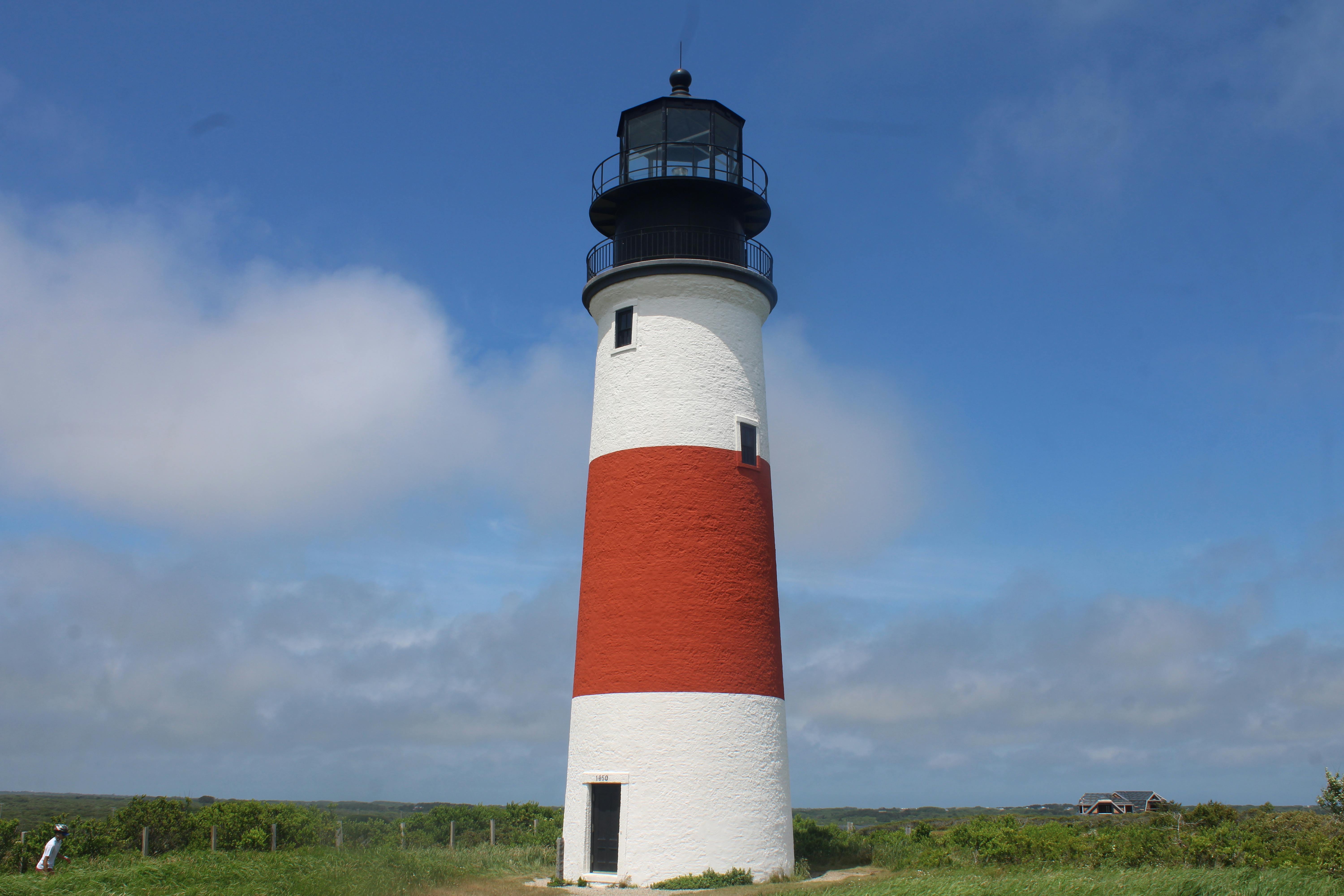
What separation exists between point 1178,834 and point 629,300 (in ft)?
46.8

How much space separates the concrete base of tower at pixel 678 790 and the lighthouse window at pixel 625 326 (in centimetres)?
680

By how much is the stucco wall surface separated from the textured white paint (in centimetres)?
42

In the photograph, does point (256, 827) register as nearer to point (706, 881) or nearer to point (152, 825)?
point (152, 825)

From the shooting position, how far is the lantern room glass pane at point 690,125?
69.3ft

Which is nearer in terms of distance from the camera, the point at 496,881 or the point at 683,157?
the point at 496,881

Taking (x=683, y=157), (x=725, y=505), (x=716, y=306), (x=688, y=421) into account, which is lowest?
(x=725, y=505)

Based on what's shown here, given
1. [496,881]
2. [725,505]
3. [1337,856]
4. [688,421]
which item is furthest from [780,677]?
[1337,856]

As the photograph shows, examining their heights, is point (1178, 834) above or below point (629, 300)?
below

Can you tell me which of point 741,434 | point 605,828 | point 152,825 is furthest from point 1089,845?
point 152,825

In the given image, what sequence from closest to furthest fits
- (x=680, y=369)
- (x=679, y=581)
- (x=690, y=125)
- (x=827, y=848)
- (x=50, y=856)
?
(x=679, y=581), (x=50, y=856), (x=680, y=369), (x=690, y=125), (x=827, y=848)

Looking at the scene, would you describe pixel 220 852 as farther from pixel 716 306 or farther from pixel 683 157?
pixel 683 157

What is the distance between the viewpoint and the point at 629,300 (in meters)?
20.5

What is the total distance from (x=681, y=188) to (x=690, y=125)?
4.97 ft

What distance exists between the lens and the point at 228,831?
25422 millimetres
